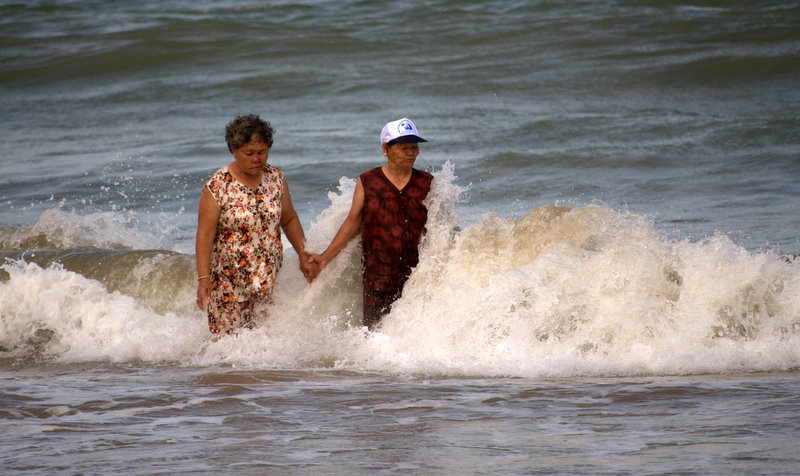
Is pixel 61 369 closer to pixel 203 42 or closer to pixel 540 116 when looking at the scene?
pixel 540 116

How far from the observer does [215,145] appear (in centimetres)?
1403

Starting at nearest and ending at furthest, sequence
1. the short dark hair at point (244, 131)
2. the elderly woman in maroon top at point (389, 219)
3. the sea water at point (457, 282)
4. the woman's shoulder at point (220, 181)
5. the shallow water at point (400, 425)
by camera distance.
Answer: the shallow water at point (400, 425)
the sea water at point (457, 282)
the short dark hair at point (244, 131)
the woman's shoulder at point (220, 181)
the elderly woman in maroon top at point (389, 219)

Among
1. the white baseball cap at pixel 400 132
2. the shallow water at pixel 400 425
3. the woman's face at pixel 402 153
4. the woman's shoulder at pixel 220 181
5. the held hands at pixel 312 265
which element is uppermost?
the white baseball cap at pixel 400 132

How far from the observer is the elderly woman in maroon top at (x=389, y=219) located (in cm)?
541

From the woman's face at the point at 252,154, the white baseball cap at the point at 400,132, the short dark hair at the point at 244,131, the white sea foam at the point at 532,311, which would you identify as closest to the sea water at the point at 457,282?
the white sea foam at the point at 532,311

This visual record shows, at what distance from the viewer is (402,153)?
5383 mm

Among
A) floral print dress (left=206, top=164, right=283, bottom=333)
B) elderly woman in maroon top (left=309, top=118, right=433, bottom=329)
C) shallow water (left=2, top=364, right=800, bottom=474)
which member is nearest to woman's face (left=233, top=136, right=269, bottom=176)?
floral print dress (left=206, top=164, right=283, bottom=333)

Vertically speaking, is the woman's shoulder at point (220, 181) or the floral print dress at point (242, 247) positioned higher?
the woman's shoulder at point (220, 181)

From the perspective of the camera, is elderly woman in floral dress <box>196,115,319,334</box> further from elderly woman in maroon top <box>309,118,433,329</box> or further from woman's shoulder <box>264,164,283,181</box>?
elderly woman in maroon top <box>309,118,433,329</box>

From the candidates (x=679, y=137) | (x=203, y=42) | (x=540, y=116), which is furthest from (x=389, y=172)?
(x=203, y=42)

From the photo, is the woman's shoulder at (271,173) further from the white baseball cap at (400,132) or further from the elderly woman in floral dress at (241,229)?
the white baseball cap at (400,132)

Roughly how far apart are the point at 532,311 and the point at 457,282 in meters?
0.53

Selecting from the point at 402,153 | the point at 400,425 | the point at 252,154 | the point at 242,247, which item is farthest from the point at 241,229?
the point at 400,425

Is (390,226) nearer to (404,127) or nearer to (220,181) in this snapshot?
(404,127)
